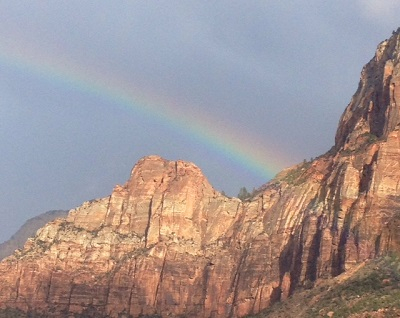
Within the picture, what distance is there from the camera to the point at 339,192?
506ft

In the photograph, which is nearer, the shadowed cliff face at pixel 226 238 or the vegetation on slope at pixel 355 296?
the vegetation on slope at pixel 355 296

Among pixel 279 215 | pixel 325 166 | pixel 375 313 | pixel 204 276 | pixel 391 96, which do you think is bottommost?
pixel 375 313

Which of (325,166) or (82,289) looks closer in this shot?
(325,166)

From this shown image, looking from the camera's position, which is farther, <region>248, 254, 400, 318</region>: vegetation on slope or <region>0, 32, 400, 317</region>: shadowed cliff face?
<region>0, 32, 400, 317</region>: shadowed cliff face

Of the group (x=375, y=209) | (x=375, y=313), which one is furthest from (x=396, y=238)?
(x=375, y=313)

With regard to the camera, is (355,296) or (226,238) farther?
(226,238)

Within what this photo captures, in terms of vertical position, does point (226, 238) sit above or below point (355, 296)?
above

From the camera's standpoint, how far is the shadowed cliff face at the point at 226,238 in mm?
148875

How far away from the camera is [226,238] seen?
18375 centimetres

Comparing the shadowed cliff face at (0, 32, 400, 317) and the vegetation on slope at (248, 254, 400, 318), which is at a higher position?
the shadowed cliff face at (0, 32, 400, 317)

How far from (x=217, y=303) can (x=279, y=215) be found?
23015mm

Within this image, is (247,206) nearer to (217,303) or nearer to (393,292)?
(217,303)

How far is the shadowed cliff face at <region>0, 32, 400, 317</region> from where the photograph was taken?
148875 millimetres

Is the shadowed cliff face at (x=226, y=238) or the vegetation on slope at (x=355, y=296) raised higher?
the shadowed cliff face at (x=226, y=238)
